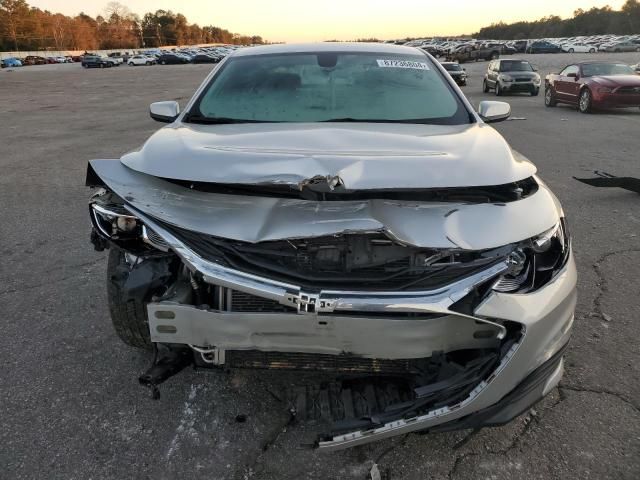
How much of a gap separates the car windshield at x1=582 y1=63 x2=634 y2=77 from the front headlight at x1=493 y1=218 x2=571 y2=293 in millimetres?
15661

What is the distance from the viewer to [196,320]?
204cm

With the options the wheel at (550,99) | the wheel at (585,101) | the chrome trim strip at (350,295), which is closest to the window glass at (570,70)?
the wheel at (550,99)

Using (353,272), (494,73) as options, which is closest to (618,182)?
(353,272)

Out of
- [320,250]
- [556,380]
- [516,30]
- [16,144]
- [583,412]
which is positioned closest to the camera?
[320,250]

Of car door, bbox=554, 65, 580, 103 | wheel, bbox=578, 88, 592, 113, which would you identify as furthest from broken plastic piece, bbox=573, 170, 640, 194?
car door, bbox=554, 65, 580, 103

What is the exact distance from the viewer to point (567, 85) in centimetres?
1598

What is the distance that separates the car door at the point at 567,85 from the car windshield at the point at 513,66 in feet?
15.0

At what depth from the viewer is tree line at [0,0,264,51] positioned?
106 m

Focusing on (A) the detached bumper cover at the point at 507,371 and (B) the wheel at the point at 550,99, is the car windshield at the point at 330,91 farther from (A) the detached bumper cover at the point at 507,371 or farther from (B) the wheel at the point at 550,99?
(B) the wheel at the point at 550,99

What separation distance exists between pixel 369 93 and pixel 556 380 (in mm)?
2123

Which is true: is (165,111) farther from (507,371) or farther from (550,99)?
(550,99)

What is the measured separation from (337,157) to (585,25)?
126322 millimetres

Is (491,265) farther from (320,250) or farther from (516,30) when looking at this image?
(516,30)

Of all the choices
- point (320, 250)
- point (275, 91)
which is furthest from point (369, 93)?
point (320, 250)
